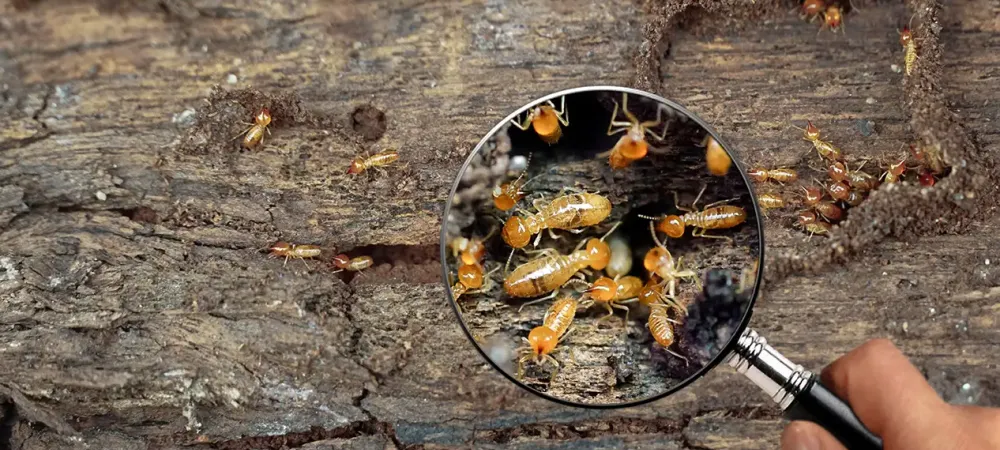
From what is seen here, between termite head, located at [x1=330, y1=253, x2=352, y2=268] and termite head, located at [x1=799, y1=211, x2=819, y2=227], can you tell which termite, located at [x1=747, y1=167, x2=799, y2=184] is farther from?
termite head, located at [x1=330, y1=253, x2=352, y2=268]

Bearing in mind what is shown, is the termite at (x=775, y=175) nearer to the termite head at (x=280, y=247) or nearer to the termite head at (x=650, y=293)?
the termite head at (x=650, y=293)

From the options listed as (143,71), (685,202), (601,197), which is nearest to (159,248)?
(143,71)

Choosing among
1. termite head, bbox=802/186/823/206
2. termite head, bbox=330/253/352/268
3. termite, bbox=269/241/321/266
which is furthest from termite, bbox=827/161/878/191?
termite, bbox=269/241/321/266

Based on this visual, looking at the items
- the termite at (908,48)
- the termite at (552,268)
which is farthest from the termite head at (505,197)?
the termite at (908,48)

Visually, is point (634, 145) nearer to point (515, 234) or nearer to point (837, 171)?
point (515, 234)

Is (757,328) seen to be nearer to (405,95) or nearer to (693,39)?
(693,39)

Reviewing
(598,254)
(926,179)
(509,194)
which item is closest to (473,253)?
(509,194)
